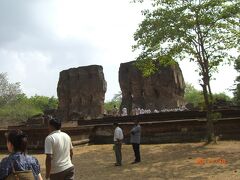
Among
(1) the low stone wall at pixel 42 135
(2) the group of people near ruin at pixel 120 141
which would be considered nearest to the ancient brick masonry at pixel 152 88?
(1) the low stone wall at pixel 42 135

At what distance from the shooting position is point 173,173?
10430mm

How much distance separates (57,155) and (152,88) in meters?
27.6

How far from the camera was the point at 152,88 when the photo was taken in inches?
1294

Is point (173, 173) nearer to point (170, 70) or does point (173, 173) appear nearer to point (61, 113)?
point (170, 70)

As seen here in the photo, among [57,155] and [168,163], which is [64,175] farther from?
[168,163]

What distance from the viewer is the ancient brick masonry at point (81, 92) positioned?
36.8 m

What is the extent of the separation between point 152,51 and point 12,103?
5332cm

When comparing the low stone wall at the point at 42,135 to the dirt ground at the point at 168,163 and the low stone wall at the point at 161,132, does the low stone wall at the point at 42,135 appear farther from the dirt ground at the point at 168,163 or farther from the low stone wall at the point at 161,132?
the dirt ground at the point at 168,163

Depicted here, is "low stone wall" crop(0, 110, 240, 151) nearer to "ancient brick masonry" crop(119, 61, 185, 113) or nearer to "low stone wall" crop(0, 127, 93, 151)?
"low stone wall" crop(0, 127, 93, 151)

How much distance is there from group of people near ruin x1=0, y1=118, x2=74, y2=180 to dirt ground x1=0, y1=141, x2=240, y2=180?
486 cm

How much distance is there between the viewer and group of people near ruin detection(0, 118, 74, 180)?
157 inches

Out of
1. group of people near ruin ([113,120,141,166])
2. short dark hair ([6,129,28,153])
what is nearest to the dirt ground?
group of people near ruin ([113,120,141,166])

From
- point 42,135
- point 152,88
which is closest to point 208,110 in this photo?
point 42,135

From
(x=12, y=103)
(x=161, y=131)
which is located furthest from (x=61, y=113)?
(x=12, y=103)
